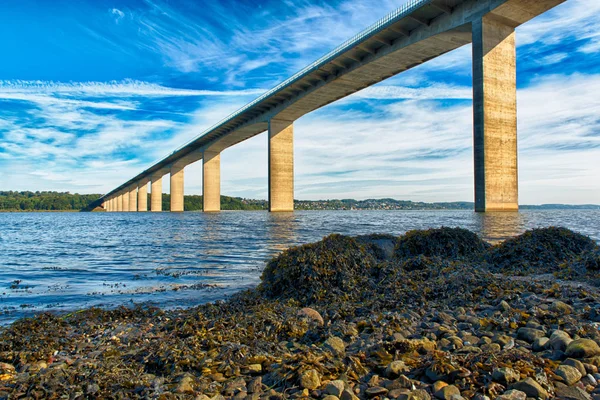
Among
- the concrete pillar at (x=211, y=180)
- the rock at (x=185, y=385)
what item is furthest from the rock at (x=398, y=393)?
the concrete pillar at (x=211, y=180)

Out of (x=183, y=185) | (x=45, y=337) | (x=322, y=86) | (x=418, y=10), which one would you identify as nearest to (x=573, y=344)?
(x=45, y=337)

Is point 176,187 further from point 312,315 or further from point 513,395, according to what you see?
point 513,395

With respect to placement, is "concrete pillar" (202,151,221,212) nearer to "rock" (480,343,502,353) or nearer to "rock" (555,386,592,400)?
"rock" (480,343,502,353)

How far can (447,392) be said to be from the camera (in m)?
2.45

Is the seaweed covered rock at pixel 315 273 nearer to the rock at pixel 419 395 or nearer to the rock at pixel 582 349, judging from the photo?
the rock at pixel 582 349

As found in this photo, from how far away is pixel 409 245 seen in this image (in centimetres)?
961

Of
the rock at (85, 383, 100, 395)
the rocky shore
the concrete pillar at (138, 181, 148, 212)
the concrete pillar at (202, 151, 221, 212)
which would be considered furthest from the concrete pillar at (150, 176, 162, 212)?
the rock at (85, 383, 100, 395)

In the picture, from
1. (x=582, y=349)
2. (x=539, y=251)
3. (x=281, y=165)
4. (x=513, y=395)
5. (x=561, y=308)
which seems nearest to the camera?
(x=513, y=395)

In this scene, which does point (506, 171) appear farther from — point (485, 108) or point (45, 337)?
point (45, 337)

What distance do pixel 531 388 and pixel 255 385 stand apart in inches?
71.1

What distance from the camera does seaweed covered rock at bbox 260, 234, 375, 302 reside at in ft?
20.0

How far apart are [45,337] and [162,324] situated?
1.24 meters

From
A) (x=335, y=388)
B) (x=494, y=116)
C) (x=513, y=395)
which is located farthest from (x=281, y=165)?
(x=513, y=395)

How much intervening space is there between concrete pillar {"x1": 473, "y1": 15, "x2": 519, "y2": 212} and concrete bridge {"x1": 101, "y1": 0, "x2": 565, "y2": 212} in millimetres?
76
